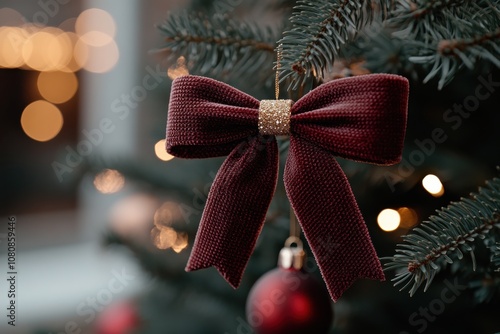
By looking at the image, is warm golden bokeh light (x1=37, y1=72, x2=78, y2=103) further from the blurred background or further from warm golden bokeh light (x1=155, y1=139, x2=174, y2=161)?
warm golden bokeh light (x1=155, y1=139, x2=174, y2=161)

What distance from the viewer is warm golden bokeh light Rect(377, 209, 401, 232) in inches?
22.8

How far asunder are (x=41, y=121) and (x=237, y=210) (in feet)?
3.80

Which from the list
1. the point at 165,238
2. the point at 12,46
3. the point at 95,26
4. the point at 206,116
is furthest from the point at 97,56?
the point at 206,116

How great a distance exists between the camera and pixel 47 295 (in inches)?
52.4

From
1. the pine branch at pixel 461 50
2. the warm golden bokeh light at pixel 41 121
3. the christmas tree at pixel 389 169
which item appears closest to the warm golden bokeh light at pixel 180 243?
the christmas tree at pixel 389 169

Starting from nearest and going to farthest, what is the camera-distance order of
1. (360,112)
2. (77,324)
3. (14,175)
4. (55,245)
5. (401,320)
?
(360,112), (401,320), (77,324), (14,175), (55,245)

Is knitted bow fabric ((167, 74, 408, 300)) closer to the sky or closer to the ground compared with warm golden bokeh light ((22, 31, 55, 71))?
closer to the sky

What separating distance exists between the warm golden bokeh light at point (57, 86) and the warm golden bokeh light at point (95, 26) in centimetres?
11

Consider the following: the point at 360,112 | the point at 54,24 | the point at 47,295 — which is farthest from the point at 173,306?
the point at 54,24

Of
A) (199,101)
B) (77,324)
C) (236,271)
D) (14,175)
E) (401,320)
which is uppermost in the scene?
(199,101)

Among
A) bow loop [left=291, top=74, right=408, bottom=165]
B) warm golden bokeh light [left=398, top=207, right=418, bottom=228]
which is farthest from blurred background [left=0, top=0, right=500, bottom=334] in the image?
bow loop [left=291, top=74, right=408, bottom=165]

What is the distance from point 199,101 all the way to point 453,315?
39 centimetres

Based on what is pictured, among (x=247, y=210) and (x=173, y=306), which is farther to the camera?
(x=173, y=306)

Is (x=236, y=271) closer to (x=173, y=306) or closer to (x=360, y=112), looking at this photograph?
(x=360, y=112)
